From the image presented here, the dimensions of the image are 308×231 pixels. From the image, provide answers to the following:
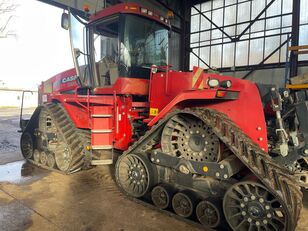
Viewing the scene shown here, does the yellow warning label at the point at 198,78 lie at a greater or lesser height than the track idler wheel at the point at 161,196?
greater

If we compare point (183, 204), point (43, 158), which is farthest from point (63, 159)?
point (183, 204)

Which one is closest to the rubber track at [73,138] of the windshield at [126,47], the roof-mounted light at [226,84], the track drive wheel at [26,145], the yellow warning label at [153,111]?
the windshield at [126,47]

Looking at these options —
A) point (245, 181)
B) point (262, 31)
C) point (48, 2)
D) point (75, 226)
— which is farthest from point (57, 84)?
point (262, 31)

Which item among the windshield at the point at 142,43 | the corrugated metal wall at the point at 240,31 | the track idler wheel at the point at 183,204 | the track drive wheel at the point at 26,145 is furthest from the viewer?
the corrugated metal wall at the point at 240,31

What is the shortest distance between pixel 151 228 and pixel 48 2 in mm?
8187

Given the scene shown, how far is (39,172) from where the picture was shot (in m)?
5.32

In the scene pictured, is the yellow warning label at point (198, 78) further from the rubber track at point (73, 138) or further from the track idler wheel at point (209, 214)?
the rubber track at point (73, 138)

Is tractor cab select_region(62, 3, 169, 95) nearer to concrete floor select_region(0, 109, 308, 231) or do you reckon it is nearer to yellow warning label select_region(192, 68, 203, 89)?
yellow warning label select_region(192, 68, 203, 89)

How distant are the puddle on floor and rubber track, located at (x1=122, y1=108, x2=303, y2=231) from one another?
3484 millimetres

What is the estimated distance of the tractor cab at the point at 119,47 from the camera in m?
4.46

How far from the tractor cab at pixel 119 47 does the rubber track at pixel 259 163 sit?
6.06 ft

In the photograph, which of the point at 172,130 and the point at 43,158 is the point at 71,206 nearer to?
the point at 172,130

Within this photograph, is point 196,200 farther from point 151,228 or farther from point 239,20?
point 239,20

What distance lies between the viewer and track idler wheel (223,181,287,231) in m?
2.61
